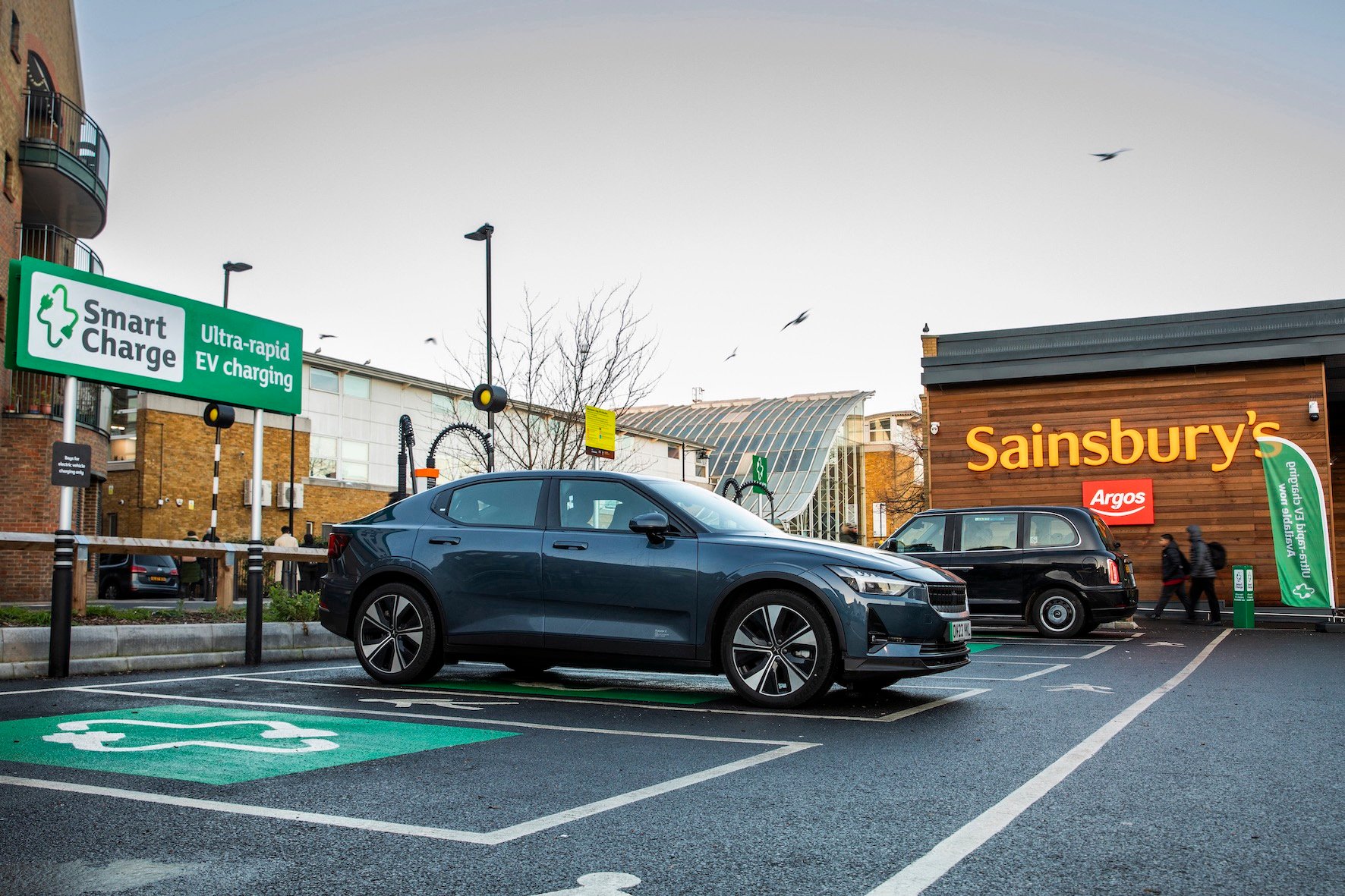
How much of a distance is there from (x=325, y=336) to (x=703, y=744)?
38.9 meters

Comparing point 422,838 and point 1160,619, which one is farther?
point 1160,619

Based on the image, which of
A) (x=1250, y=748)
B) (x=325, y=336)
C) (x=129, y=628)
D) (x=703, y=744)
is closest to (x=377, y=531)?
(x=129, y=628)

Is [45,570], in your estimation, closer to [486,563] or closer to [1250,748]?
[486,563]

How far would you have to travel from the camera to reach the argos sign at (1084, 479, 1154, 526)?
22875 millimetres

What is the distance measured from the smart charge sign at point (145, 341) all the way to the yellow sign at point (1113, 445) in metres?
17.1

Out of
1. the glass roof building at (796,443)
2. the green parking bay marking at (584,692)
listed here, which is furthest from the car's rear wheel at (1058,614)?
the glass roof building at (796,443)

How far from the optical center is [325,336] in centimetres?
4212

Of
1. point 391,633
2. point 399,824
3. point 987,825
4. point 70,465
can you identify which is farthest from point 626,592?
point 70,465

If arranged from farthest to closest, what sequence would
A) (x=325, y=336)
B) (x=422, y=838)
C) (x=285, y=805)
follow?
(x=325, y=336), (x=285, y=805), (x=422, y=838)

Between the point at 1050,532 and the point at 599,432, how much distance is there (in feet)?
24.7

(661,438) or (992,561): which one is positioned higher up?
(661,438)

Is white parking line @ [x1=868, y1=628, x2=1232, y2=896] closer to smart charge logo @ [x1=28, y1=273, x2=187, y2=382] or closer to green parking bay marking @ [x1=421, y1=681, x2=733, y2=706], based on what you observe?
green parking bay marking @ [x1=421, y1=681, x2=733, y2=706]

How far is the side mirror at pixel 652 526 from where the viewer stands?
7.59 metres

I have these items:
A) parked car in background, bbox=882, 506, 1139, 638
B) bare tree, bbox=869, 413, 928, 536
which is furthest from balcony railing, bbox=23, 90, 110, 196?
bare tree, bbox=869, 413, 928, 536
